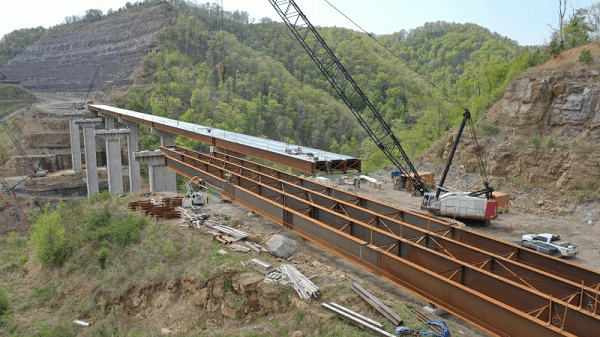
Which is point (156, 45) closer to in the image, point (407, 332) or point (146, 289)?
point (146, 289)

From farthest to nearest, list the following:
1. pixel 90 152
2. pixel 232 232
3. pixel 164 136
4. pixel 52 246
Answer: pixel 90 152
pixel 164 136
pixel 52 246
pixel 232 232

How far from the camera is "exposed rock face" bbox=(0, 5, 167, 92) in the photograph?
88000 millimetres

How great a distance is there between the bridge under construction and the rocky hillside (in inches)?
616

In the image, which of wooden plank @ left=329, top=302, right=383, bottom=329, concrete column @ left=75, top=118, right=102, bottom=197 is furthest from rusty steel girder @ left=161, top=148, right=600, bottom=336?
concrete column @ left=75, top=118, right=102, bottom=197

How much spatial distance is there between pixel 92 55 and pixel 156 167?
82.4m

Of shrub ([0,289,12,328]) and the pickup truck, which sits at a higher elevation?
the pickup truck

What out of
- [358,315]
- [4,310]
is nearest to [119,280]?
[4,310]

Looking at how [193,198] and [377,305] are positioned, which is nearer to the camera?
[377,305]

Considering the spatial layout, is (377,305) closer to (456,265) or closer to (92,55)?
(456,265)

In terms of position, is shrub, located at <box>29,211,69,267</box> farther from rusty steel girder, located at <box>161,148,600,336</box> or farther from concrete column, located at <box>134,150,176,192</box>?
concrete column, located at <box>134,150,176,192</box>

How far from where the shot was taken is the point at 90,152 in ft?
174

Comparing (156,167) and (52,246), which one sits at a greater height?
(156,167)

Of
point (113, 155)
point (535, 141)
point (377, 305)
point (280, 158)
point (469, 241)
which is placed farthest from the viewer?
point (113, 155)

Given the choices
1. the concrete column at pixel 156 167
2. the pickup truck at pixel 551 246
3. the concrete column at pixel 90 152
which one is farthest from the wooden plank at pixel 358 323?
the concrete column at pixel 90 152
